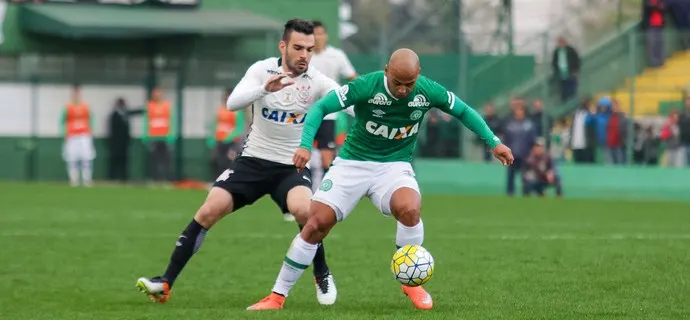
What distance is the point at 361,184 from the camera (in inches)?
391

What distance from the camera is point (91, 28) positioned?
3306 centimetres

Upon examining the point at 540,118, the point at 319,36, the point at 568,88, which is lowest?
the point at 540,118

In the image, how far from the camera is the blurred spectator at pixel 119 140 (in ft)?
109

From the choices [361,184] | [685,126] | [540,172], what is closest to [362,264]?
[361,184]

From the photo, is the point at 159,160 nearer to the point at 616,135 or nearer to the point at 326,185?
the point at 616,135

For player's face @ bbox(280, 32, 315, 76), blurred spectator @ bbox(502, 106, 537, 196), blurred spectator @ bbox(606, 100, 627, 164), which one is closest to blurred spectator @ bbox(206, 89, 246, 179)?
blurred spectator @ bbox(502, 106, 537, 196)

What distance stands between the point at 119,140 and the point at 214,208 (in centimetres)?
2334

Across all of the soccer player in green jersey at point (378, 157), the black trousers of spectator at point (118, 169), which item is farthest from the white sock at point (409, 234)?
the black trousers of spectator at point (118, 169)

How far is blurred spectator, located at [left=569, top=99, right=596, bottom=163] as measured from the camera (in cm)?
2867

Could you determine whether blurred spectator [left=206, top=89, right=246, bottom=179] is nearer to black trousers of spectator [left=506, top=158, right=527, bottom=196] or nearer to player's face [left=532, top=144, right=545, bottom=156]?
black trousers of spectator [left=506, top=158, right=527, bottom=196]

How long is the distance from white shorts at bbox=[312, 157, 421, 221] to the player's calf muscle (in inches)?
1.4

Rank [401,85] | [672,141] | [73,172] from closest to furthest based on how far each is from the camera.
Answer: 1. [401,85]
2. [672,141]
3. [73,172]

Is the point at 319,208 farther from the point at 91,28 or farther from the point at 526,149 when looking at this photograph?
the point at 91,28

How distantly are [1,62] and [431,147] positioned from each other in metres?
10.3
